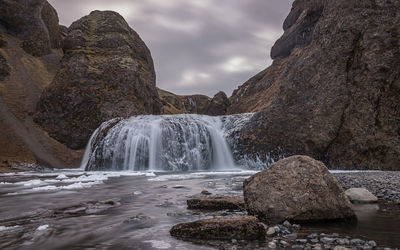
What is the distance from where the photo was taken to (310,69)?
21359mm

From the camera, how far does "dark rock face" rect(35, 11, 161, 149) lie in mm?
32969

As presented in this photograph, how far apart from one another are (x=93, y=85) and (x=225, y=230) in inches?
1401

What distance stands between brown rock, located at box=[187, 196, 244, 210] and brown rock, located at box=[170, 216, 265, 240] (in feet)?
6.45

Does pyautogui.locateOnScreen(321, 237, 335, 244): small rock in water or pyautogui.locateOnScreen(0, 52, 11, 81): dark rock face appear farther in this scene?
pyautogui.locateOnScreen(0, 52, 11, 81): dark rock face

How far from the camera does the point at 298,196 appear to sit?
4902mm

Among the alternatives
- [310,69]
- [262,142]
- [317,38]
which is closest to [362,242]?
[262,142]

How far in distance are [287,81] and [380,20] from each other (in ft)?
23.9

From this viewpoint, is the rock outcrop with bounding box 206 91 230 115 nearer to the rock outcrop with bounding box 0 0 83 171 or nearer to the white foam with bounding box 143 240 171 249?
the rock outcrop with bounding box 0 0 83 171

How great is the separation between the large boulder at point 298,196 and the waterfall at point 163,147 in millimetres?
17903

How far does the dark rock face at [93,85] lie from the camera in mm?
32969

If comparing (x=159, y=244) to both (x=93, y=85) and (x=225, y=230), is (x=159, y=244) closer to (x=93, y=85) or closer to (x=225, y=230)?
(x=225, y=230)

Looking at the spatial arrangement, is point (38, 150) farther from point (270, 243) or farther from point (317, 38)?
point (270, 243)

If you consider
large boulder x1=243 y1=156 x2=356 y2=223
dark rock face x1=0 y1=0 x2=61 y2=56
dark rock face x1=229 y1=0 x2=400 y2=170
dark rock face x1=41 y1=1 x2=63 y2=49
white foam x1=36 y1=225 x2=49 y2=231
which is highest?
dark rock face x1=41 y1=1 x2=63 y2=49

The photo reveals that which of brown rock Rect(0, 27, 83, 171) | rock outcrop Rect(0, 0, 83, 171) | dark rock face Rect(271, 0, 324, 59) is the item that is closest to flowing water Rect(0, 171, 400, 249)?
rock outcrop Rect(0, 0, 83, 171)
